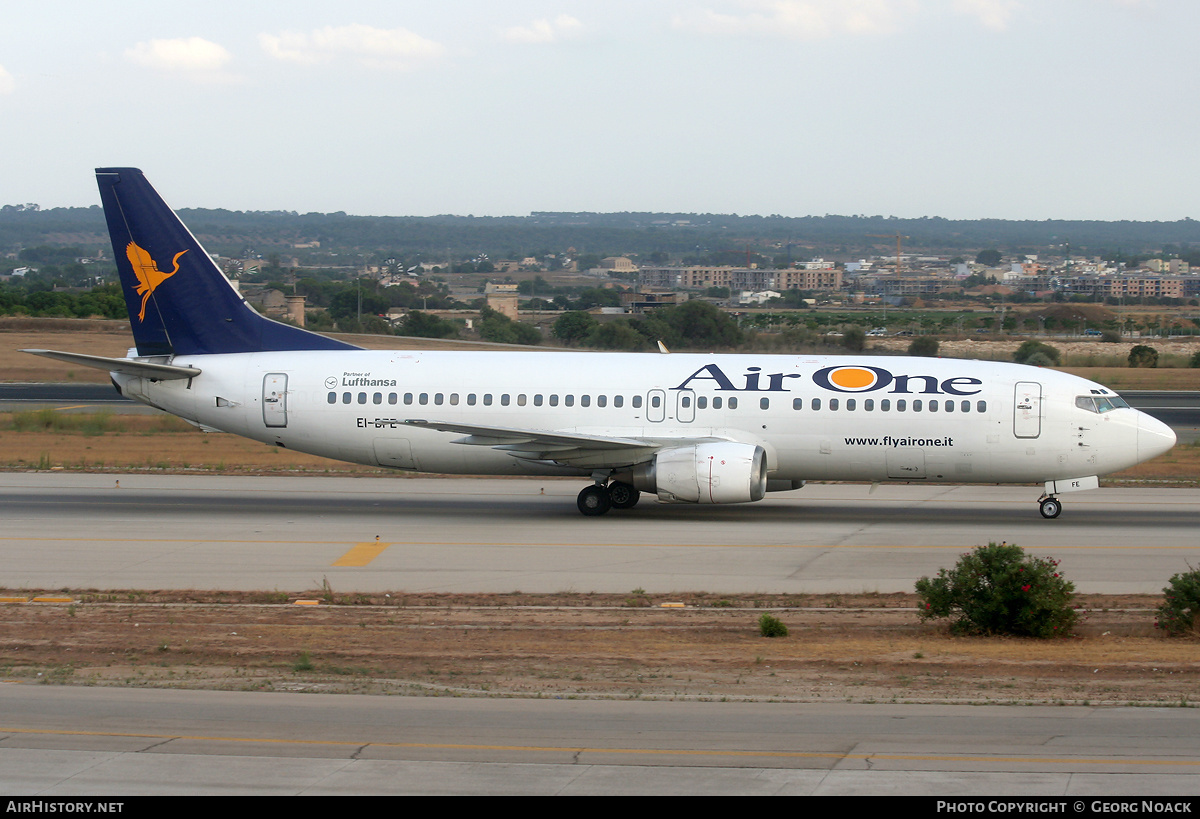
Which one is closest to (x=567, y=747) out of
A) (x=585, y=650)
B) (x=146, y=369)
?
(x=585, y=650)

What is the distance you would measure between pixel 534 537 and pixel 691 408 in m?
5.21

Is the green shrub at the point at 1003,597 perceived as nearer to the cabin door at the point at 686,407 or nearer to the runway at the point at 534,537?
the runway at the point at 534,537

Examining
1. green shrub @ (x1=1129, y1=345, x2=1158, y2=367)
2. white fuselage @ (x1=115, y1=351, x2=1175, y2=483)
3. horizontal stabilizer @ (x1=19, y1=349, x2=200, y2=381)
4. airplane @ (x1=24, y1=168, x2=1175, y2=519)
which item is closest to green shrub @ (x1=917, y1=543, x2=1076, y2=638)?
airplane @ (x1=24, y1=168, x2=1175, y2=519)

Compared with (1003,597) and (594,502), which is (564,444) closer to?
(594,502)

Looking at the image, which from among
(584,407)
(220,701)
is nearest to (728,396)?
(584,407)

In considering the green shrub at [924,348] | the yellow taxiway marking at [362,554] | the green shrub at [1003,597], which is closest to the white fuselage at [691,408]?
the yellow taxiway marking at [362,554]

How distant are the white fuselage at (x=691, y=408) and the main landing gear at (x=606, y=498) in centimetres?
54

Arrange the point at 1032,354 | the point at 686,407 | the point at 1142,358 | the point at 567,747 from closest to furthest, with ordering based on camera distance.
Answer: the point at 567,747
the point at 686,407
the point at 1032,354
the point at 1142,358

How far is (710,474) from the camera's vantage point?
25969 mm

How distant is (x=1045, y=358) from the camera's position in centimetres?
6331

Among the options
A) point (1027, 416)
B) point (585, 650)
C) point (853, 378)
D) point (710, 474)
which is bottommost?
point (585, 650)

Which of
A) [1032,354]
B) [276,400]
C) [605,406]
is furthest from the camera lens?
[1032,354]
